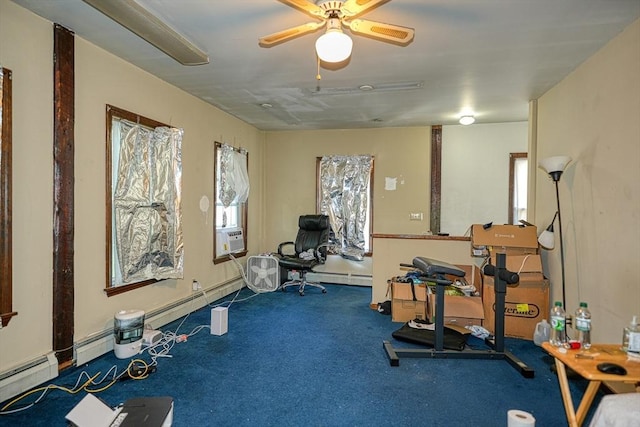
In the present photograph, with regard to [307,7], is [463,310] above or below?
below

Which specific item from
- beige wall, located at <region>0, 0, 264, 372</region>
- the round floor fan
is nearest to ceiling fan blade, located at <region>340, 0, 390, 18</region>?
beige wall, located at <region>0, 0, 264, 372</region>

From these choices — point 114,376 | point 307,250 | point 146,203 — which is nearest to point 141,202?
point 146,203

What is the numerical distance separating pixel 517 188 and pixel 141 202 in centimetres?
485

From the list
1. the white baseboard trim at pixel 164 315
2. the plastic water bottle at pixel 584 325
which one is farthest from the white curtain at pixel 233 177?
the plastic water bottle at pixel 584 325

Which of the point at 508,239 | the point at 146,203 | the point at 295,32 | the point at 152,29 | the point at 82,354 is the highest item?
the point at 152,29

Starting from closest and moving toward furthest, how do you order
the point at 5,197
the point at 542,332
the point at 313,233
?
the point at 5,197 < the point at 542,332 < the point at 313,233

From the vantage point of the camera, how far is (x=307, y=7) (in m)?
1.90

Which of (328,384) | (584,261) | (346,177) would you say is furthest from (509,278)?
(346,177)

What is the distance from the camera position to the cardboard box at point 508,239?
3445 millimetres

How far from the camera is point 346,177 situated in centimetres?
555

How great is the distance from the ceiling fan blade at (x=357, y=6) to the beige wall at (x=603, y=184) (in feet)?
5.91

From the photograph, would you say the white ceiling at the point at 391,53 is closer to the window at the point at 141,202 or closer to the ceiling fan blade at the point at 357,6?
the ceiling fan blade at the point at 357,6

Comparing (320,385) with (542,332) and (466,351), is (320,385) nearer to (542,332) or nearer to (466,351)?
(466,351)

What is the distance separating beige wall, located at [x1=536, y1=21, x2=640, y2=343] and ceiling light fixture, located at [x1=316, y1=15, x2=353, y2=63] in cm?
191
